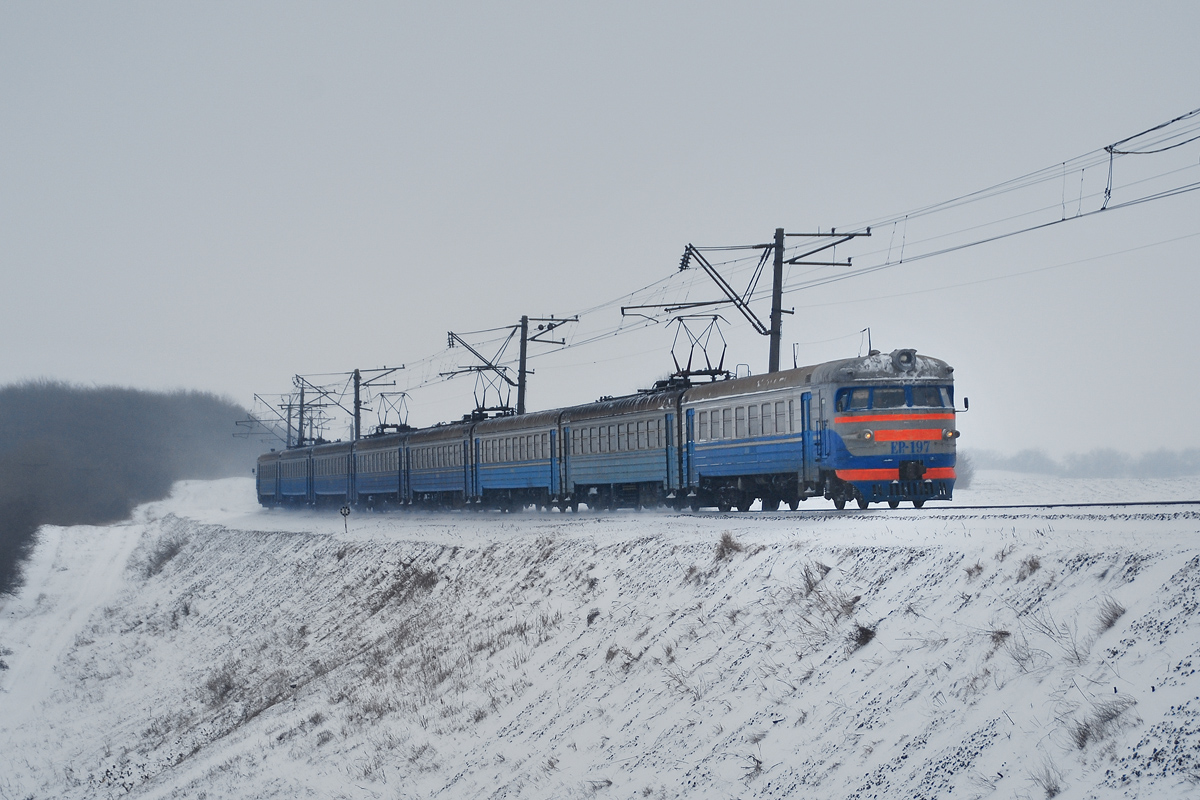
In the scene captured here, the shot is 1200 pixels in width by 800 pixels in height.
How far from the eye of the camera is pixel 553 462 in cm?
3497

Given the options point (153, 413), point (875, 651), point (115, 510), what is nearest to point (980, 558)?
point (875, 651)

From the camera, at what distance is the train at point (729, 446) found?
21.0 m

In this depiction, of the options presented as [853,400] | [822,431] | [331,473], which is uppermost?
[853,400]

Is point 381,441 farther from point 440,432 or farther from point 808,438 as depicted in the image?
point 808,438

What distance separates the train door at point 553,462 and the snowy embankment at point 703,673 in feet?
15.1

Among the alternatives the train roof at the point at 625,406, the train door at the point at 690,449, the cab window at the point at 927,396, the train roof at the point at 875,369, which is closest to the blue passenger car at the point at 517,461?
the train roof at the point at 625,406

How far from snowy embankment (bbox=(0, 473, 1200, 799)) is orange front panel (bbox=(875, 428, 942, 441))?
2.53 meters

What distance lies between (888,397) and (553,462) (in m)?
15.8

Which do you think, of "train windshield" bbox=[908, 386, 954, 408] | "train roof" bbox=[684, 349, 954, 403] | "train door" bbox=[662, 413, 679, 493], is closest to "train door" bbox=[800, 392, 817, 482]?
"train roof" bbox=[684, 349, 954, 403]

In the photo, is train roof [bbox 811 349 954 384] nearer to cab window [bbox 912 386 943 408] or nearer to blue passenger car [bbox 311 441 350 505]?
cab window [bbox 912 386 943 408]

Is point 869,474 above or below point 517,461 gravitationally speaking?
below

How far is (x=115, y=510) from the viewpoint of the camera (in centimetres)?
10206

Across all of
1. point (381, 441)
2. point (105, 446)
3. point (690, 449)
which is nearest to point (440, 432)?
point (381, 441)

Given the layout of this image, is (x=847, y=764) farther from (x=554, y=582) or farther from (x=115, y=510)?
(x=115, y=510)
